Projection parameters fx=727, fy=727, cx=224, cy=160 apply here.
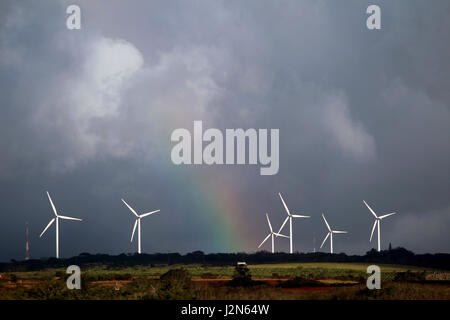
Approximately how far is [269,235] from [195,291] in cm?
11851

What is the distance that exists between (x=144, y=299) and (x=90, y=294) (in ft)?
23.3
